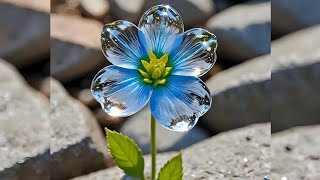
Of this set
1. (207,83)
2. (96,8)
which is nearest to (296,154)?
(207,83)

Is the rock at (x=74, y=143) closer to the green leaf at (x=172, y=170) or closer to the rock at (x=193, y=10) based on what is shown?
the rock at (x=193, y=10)

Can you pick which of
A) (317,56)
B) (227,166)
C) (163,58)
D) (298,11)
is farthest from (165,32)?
(298,11)

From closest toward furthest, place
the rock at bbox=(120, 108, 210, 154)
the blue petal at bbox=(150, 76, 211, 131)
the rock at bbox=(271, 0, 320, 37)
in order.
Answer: the blue petal at bbox=(150, 76, 211, 131), the rock at bbox=(120, 108, 210, 154), the rock at bbox=(271, 0, 320, 37)

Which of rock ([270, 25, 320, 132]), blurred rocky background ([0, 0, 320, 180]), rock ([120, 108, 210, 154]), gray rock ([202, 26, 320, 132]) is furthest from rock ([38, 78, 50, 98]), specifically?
rock ([270, 25, 320, 132])

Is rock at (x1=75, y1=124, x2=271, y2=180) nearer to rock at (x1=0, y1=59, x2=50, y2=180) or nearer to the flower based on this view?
rock at (x1=0, y1=59, x2=50, y2=180)

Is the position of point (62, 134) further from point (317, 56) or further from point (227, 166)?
point (317, 56)

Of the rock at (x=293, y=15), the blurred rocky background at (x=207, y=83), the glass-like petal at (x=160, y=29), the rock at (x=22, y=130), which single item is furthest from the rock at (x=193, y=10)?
the glass-like petal at (x=160, y=29)
